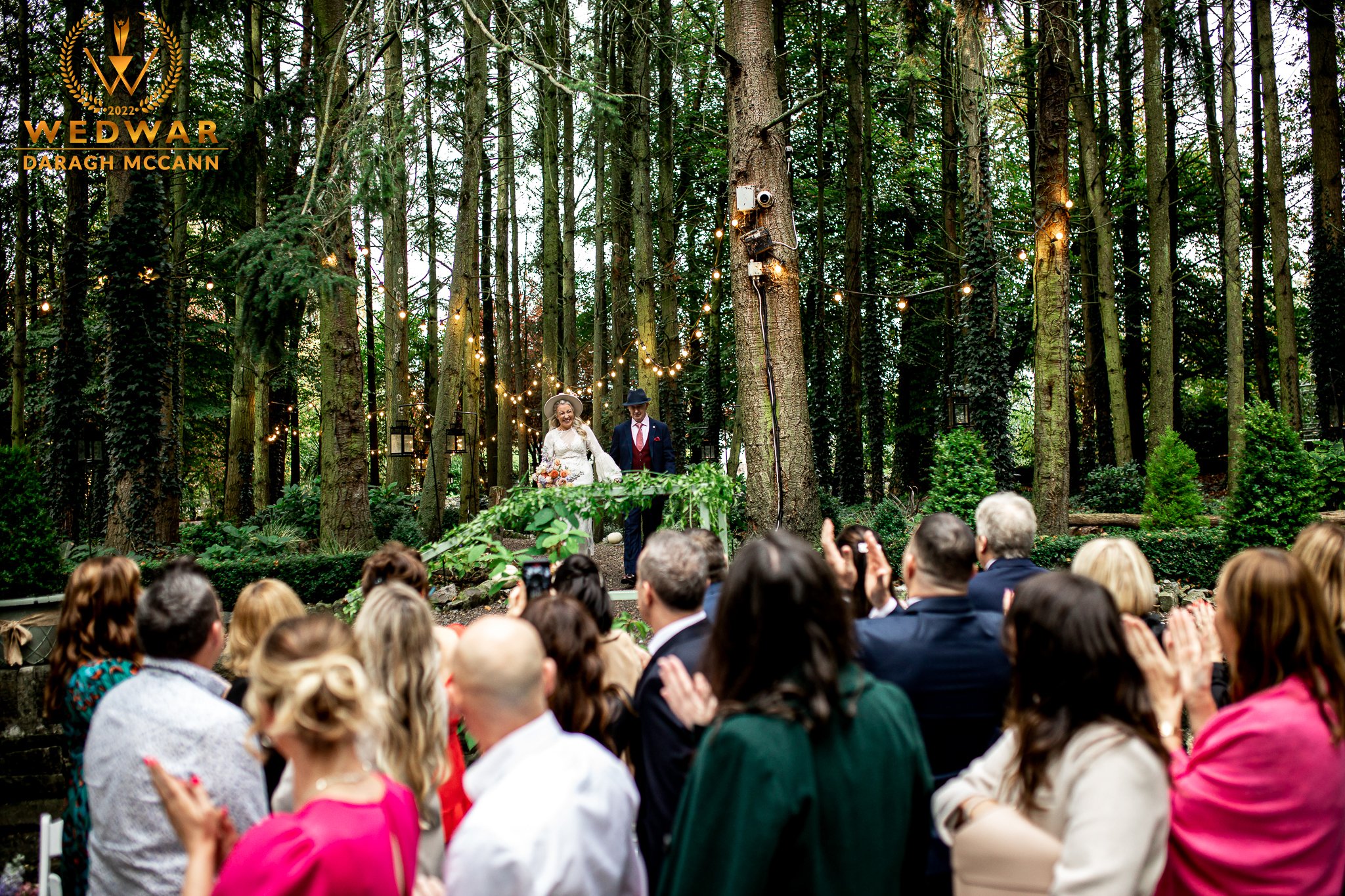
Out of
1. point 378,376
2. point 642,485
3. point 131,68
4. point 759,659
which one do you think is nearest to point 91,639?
point 759,659

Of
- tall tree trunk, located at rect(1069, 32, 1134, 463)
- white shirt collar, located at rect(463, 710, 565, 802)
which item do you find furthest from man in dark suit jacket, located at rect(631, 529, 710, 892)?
tall tree trunk, located at rect(1069, 32, 1134, 463)

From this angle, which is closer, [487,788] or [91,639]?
[487,788]

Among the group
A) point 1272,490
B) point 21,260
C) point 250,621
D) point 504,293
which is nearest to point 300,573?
point 250,621

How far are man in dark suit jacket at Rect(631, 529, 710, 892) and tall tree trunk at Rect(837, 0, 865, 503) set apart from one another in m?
14.6

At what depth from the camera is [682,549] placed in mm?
2816

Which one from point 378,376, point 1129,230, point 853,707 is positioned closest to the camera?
point 853,707

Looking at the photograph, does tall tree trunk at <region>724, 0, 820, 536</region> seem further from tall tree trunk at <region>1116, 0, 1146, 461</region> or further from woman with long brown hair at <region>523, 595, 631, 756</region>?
tall tree trunk at <region>1116, 0, 1146, 461</region>

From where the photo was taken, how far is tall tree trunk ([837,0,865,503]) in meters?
17.3

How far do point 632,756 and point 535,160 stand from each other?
22.1m

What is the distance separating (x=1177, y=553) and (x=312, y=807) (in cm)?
1047

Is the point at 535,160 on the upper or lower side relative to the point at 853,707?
upper

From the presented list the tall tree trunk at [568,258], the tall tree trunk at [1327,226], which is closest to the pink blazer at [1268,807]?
the tall tree trunk at [1327,226]

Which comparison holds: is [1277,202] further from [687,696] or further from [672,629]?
[687,696]

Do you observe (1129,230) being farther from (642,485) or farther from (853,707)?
(853,707)
